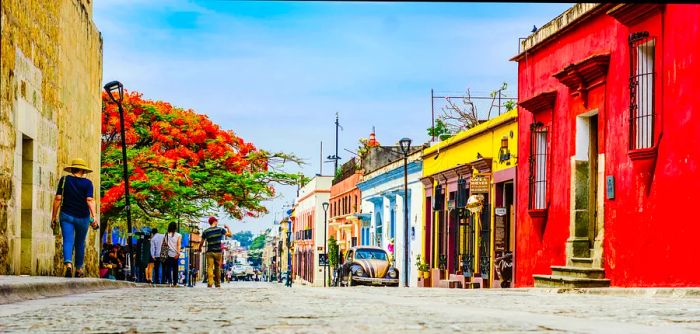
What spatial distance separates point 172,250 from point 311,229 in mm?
47612

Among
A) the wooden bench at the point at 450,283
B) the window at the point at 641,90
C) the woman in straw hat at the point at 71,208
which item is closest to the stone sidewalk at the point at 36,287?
the woman in straw hat at the point at 71,208

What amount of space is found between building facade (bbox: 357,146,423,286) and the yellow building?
1426 mm

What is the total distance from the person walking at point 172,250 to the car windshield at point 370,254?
8.81 m

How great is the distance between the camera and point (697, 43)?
1477 cm

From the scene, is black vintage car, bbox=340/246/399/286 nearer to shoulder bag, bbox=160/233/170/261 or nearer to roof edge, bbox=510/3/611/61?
shoulder bag, bbox=160/233/170/261

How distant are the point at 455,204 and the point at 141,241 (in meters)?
8.71

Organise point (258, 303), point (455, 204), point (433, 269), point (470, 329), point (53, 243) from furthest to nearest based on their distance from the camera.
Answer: point (433, 269), point (455, 204), point (53, 243), point (258, 303), point (470, 329)

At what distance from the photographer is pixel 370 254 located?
107 feet

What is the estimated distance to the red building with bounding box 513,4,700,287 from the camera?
1535 centimetres

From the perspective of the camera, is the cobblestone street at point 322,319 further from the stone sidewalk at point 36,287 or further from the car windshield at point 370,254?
the car windshield at point 370,254

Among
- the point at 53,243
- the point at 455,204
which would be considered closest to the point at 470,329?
the point at 53,243

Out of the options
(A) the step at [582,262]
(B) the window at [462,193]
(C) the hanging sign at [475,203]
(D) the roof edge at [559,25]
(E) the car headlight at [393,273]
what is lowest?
(E) the car headlight at [393,273]

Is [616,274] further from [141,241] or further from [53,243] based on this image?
[141,241]

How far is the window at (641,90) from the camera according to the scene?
53.8ft
